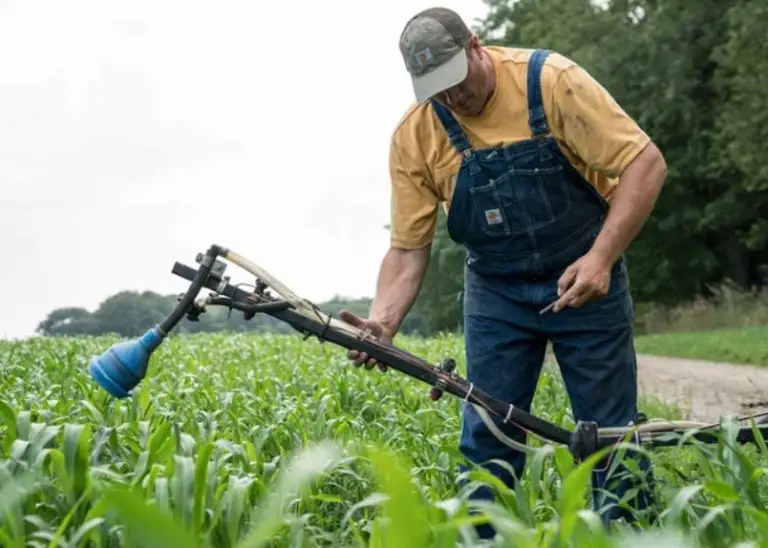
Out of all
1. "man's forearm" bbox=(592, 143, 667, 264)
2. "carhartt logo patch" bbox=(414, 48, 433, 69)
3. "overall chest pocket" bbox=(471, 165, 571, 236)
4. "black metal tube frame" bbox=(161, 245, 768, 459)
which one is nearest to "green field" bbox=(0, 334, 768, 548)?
"black metal tube frame" bbox=(161, 245, 768, 459)

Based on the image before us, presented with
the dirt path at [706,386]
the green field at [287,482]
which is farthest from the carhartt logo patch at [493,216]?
the dirt path at [706,386]

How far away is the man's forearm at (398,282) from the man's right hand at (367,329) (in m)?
0.12

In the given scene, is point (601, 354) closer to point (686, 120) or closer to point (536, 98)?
point (536, 98)

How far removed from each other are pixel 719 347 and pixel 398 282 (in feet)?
51.6

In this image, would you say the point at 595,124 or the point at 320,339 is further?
the point at 595,124

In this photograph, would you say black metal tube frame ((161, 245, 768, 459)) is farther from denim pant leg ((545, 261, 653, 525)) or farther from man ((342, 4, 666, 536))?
denim pant leg ((545, 261, 653, 525))

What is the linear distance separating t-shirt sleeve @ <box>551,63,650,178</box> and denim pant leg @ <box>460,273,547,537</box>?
0.55 meters

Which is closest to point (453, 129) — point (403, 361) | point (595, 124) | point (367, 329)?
point (595, 124)

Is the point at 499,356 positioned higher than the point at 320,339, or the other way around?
the point at 320,339

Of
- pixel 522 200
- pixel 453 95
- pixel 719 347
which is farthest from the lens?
pixel 719 347

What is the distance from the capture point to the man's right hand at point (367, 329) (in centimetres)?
377

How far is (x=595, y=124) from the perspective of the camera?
3867mm

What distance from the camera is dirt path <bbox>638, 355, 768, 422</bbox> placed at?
10.1 m

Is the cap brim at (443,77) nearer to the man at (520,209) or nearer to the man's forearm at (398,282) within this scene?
the man at (520,209)
